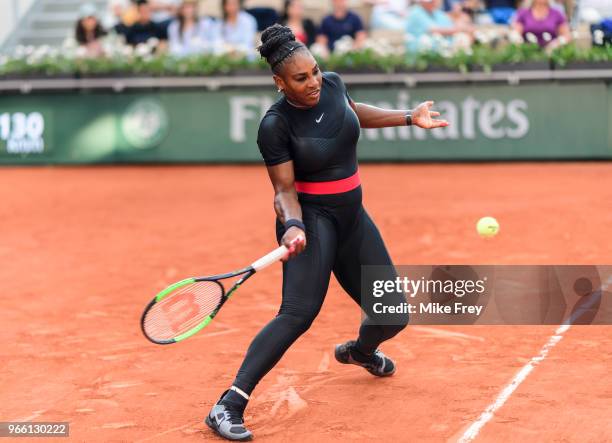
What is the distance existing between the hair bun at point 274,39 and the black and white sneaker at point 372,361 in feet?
6.13

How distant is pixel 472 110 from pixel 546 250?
19.4ft

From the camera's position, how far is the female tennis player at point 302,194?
514 centimetres

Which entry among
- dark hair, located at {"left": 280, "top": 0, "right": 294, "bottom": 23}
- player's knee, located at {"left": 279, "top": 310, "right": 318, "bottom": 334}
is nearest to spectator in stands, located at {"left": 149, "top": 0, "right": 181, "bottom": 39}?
dark hair, located at {"left": 280, "top": 0, "right": 294, "bottom": 23}

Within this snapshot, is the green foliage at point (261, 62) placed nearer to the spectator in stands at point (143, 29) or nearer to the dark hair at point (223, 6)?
the dark hair at point (223, 6)

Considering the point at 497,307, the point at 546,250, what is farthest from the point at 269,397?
the point at 546,250

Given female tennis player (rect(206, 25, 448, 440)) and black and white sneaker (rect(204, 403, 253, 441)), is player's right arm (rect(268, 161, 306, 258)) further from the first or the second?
black and white sneaker (rect(204, 403, 253, 441))

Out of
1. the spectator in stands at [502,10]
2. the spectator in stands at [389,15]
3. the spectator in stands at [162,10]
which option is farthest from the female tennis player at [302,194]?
the spectator in stands at [162,10]

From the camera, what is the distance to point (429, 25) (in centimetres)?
1595

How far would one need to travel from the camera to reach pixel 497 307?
7.59 meters

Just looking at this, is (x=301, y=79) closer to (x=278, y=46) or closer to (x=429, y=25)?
(x=278, y=46)

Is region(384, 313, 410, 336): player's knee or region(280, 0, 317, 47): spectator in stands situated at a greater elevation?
region(280, 0, 317, 47): spectator in stands

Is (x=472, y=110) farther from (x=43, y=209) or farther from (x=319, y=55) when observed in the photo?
(x=43, y=209)

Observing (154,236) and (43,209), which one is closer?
(154,236)

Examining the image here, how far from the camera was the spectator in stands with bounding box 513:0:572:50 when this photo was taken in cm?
1510
